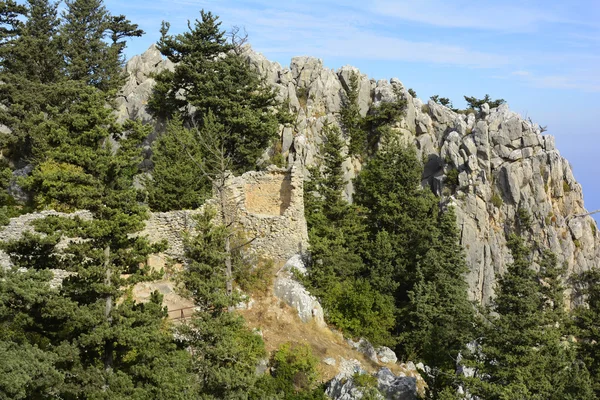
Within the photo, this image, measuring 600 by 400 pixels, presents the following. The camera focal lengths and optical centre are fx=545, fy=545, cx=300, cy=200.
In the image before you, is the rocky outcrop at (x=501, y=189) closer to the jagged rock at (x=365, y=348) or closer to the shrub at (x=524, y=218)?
the shrub at (x=524, y=218)

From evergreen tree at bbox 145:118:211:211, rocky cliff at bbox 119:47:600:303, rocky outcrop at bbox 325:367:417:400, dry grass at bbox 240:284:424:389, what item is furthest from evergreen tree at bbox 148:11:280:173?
rocky outcrop at bbox 325:367:417:400

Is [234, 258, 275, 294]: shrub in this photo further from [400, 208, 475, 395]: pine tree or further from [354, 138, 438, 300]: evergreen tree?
[400, 208, 475, 395]: pine tree

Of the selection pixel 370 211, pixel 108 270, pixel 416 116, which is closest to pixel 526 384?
pixel 108 270

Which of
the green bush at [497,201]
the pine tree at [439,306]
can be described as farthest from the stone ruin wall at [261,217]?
the green bush at [497,201]

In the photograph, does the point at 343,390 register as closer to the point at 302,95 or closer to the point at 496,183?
the point at 496,183

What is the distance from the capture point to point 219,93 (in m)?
35.0

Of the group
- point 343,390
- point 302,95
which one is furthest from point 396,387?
point 302,95

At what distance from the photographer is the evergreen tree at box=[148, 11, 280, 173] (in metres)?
34.3

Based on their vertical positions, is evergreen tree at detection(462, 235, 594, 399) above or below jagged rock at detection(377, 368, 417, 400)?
above

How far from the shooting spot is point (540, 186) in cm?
4284

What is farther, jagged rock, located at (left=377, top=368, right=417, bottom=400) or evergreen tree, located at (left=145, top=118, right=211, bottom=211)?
evergreen tree, located at (left=145, top=118, right=211, bottom=211)

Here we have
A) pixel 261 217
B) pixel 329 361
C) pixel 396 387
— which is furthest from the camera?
pixel 261 217

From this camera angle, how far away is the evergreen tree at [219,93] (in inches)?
1352

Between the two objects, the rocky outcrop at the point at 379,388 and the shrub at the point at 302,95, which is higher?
the shrub at the point at 302,95
